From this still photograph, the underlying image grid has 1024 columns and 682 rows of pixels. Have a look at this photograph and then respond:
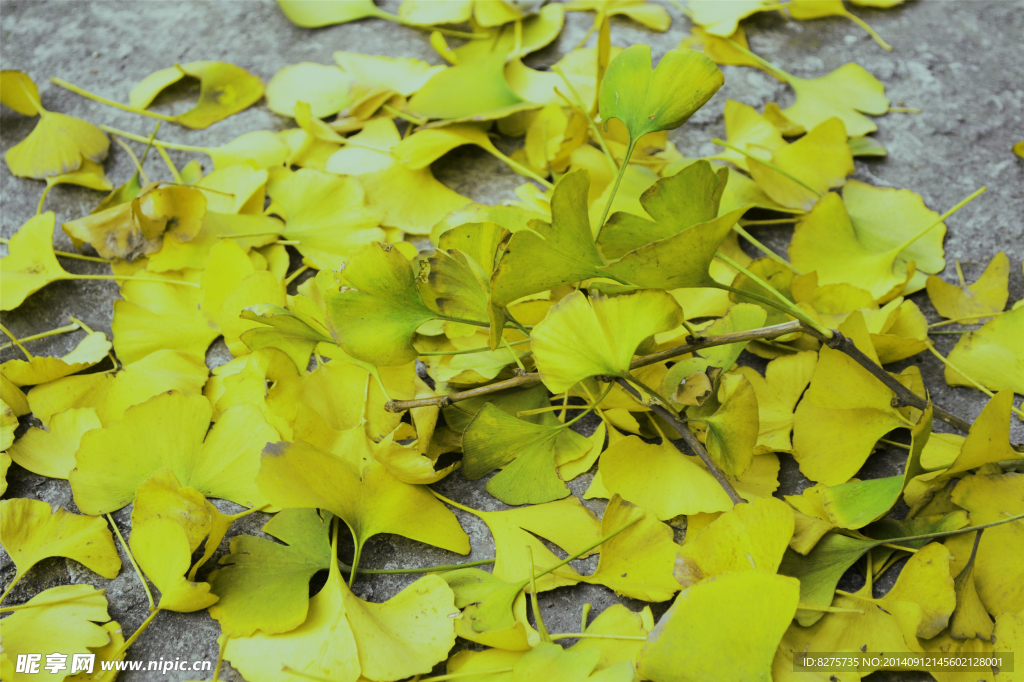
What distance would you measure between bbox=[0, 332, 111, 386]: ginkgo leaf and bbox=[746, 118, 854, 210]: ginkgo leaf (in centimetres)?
48

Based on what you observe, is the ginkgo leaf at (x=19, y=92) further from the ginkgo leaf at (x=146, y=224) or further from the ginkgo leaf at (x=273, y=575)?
the ginkgo leaf at (x=273, y=575)

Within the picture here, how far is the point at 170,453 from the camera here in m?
0.40

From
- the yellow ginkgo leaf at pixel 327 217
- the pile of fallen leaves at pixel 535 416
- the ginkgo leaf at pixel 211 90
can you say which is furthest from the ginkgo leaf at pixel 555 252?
the ginkgo leaf at pixel 211 90

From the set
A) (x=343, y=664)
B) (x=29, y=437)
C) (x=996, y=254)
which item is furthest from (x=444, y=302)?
(x=996, y=254)

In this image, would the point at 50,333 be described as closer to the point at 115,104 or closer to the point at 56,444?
the point at 56,444

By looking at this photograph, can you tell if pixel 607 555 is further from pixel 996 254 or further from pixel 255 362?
pixel 996 254

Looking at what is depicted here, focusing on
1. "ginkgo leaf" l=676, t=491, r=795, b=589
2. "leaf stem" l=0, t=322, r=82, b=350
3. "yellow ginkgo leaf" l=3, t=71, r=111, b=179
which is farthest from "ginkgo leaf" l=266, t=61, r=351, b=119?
"ginkgo leaf" l=676, t=491, r=795, b=589

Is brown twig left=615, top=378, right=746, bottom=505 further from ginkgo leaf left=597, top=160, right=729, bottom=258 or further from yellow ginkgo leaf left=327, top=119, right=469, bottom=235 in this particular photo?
yellow ginkgo leaf left=327, top=119, right=469, bottom=235

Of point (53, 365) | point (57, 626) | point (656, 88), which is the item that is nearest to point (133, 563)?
point (57, 626)

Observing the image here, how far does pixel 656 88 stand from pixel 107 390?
1.24ft

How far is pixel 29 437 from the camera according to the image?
44 centimetres

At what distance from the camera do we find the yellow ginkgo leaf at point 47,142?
58 cm

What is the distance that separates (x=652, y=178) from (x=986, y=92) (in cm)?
34

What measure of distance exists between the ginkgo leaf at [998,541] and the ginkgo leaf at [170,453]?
37 cm
